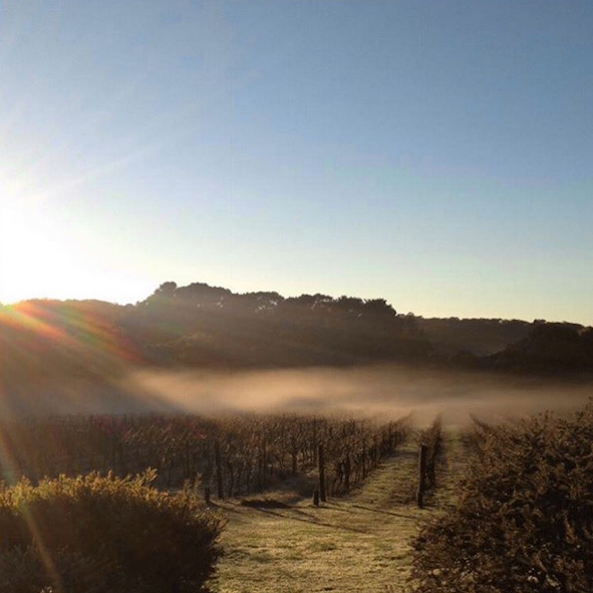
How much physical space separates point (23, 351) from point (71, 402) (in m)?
10.8

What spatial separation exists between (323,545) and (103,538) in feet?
28.5

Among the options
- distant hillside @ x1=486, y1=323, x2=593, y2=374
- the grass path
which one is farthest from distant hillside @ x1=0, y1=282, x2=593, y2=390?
the grass path

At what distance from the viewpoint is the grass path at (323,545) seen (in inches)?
501

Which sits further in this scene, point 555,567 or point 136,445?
point 136,445

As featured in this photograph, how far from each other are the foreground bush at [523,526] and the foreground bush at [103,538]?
316 centimetres

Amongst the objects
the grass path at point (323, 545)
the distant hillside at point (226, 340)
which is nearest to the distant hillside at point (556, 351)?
the distant hillside at point (226, 340)

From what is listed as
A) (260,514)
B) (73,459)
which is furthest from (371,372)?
→ (260,514)

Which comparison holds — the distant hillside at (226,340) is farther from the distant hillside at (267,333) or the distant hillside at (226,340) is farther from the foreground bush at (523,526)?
the foreground bush at (523,526)

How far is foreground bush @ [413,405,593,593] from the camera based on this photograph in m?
7.32

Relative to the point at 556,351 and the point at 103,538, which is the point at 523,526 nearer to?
the point at 103,538

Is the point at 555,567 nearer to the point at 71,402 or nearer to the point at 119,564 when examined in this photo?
the point at 119,564

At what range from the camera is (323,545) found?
16.5 metres

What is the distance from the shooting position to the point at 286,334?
12144cm

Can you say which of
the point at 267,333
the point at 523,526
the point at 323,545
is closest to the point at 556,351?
the point at 267,333
